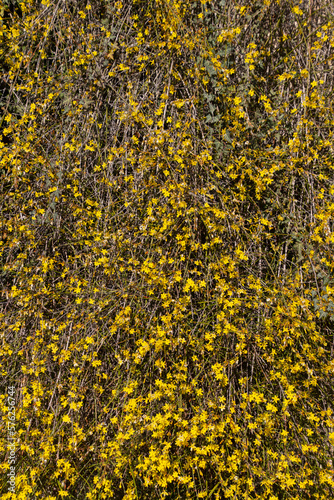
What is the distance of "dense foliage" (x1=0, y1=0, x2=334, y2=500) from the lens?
Result: 168 centimetres

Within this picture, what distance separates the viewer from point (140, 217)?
1.91 metres

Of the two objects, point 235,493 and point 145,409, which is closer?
point 235,493

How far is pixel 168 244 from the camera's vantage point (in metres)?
1.86

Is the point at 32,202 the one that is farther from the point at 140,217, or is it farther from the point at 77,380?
the point at 77,380

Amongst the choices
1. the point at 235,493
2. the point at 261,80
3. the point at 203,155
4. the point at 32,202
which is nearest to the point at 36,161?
the point at 32,202

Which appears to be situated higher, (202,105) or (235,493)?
(202,105)

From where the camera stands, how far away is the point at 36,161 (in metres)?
1.94

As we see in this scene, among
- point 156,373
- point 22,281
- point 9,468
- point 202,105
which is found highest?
point 202,105

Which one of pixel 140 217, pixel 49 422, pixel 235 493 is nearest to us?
pixel 235 493

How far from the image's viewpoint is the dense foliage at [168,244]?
1.68m

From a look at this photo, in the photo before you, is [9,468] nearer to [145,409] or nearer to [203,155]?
[145,409]

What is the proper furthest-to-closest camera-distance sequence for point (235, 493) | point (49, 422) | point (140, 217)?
point (140, 217) → point (49, 422) → point (235, 493)

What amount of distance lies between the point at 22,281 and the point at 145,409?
91 cm

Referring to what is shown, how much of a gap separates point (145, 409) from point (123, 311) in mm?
487
